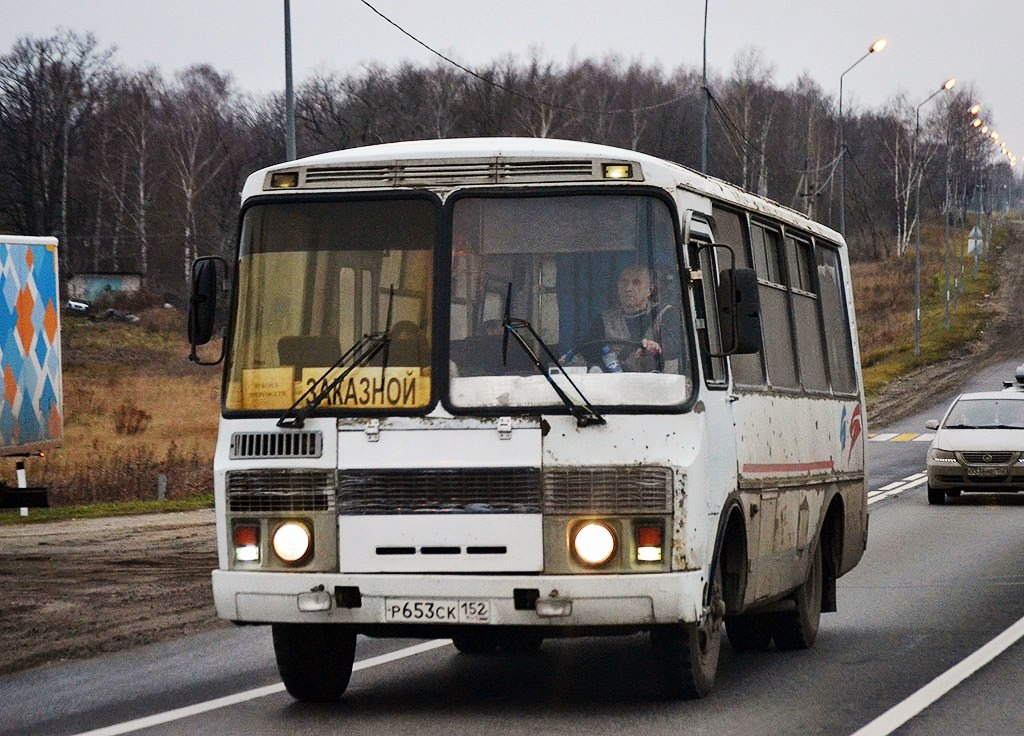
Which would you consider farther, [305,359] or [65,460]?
[65,460]

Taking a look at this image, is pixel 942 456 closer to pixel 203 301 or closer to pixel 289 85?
pixel 289 85

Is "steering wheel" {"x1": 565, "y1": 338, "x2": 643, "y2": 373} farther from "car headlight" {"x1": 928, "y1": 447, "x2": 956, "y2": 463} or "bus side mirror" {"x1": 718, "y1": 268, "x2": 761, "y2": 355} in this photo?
"car headlight" {"x1": 928, "y1": 447, "x2": 956, "y2": 463}

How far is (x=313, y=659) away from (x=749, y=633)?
354 centimetres

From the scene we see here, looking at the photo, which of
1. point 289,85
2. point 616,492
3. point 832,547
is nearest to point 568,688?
point 616,492

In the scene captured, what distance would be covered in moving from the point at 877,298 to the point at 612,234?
90714mm

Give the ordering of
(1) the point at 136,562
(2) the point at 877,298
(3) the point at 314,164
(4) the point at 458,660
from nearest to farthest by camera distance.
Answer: (3) the point at 314,164, (4) the point at 458,660, (1) the point at 136,562, (2) the point at 877,298

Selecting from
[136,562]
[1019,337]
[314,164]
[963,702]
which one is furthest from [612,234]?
[1019,337]

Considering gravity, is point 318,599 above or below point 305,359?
below

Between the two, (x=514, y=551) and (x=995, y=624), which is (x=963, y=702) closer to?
(x=514, y=551)

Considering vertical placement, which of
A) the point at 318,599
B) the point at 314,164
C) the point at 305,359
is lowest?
the point at 318,599

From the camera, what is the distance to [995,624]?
12.6m

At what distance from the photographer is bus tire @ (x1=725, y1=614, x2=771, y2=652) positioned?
11.6 m

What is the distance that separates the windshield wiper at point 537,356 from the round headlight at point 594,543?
46 cm

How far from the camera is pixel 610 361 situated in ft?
28.0
